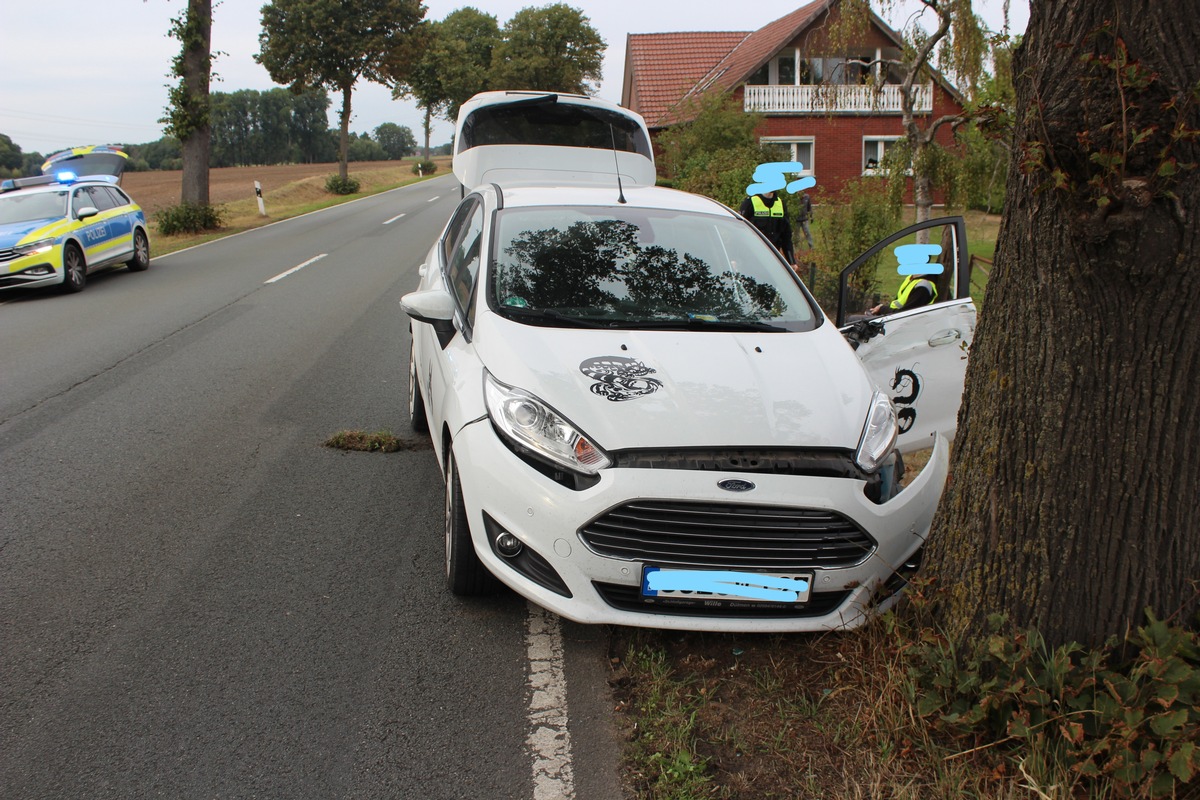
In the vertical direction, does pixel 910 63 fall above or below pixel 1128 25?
above

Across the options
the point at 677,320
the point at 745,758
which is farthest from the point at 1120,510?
the point at 677,320

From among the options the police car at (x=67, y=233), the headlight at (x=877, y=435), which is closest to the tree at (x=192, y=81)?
the police car at (x=67, y=233)

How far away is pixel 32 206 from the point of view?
13703mm

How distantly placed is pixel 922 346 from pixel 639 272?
1581mm

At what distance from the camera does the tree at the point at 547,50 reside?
2245 inches

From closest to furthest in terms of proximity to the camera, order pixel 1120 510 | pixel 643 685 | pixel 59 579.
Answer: pixel 1120 510, pixel 643 685, pixel 59 579

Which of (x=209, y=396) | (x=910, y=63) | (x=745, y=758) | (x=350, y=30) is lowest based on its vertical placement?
(x=745, y=758)

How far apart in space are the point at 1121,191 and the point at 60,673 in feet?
12.4

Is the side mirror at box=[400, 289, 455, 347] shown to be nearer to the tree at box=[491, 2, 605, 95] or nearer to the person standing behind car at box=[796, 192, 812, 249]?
the person standing behind car at box=[796, 192, 812, 249]

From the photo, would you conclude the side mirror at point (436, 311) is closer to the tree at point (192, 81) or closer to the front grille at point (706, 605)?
the front grille at point (706, 605)

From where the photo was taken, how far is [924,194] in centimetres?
1098

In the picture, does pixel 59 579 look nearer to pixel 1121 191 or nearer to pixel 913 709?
pixel 913 709

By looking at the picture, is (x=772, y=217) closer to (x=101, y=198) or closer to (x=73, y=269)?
(x=73, y=269)

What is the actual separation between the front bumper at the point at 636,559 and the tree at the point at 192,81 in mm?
21649
